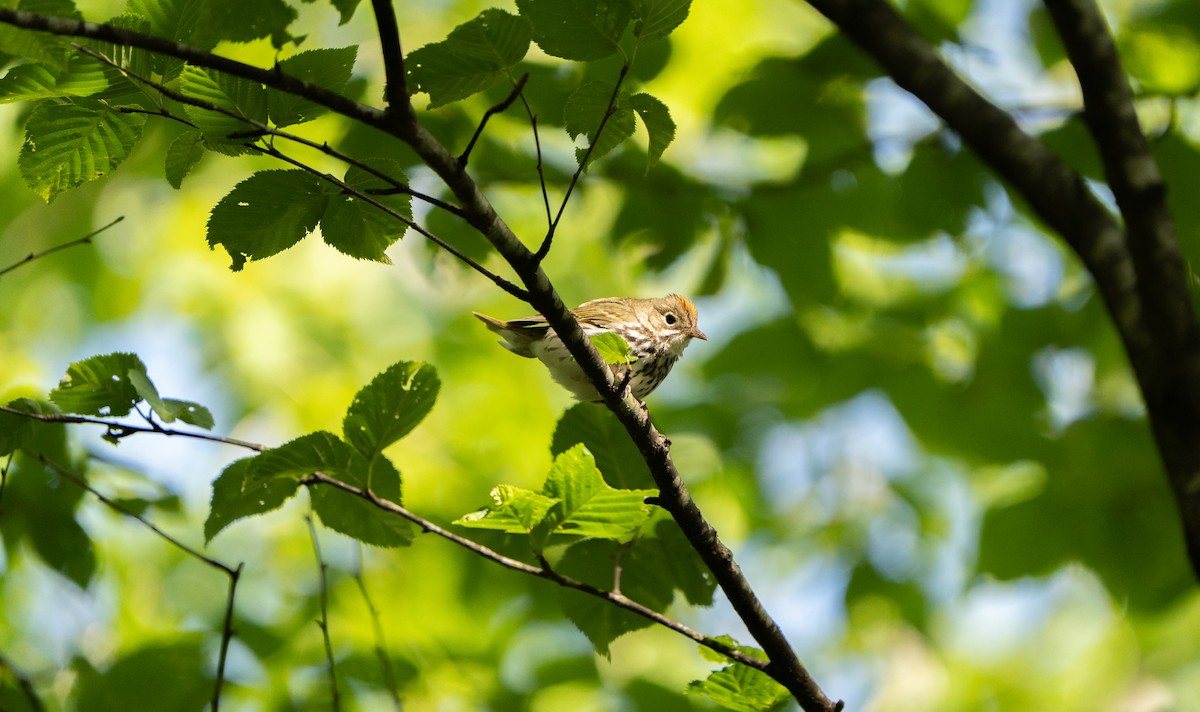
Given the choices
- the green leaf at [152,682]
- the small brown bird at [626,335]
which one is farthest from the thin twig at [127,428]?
the small brown bird at [626,335]

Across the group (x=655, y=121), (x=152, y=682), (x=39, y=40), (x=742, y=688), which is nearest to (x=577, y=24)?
(x=655, y=121)

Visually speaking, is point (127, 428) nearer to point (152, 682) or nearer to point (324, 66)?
point (324, 66)

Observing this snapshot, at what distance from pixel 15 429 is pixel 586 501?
1.20m

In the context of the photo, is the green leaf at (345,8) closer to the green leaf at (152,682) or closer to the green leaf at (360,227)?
the green leaf at (360,227)

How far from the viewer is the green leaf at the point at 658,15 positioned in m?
1.67

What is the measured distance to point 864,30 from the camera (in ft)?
6.51

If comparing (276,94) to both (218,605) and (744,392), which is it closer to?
(744,392)

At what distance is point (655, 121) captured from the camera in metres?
1.86

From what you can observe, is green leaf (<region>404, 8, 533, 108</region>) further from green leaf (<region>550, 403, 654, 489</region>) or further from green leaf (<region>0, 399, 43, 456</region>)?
green leaf (<region>0, 399, 43, 456</region>)

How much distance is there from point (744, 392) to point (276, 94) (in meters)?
4.47

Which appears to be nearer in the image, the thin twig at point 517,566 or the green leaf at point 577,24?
the green leaf at point 577,24

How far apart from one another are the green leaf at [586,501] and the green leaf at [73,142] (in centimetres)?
105

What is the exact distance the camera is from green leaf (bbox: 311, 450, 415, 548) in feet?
6.96

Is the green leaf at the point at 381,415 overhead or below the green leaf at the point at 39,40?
below
